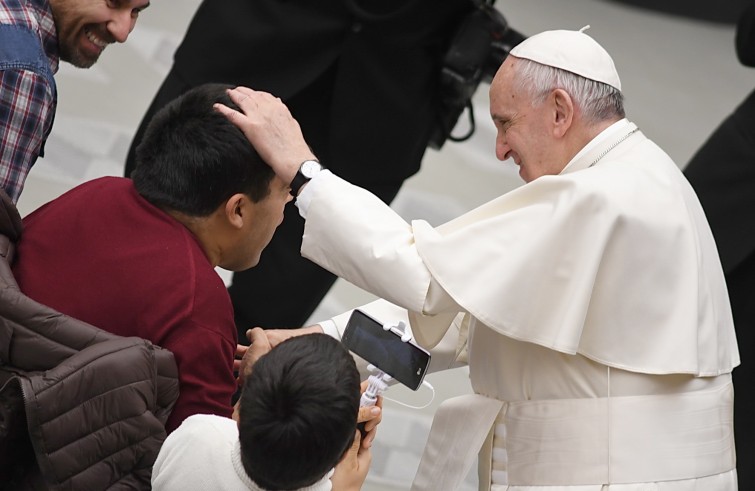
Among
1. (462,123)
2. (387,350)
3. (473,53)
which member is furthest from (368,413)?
(462,123)

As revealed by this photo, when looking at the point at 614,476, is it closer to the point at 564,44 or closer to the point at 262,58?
the point at 564,44

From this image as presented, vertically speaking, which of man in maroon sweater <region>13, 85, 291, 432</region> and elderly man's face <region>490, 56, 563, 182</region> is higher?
elderly man's face <region>490, 56, 563, 182</region>

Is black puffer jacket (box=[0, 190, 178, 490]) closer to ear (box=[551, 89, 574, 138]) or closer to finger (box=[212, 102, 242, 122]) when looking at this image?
finger (box=[212, 102, 242, 122])

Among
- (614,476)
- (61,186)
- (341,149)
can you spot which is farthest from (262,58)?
(614,476)

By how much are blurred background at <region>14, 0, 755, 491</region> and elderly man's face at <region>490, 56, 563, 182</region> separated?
1312mm

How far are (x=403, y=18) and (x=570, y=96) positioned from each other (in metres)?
1.12

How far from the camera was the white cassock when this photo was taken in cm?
213

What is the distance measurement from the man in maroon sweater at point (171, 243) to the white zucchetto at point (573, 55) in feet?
1.69

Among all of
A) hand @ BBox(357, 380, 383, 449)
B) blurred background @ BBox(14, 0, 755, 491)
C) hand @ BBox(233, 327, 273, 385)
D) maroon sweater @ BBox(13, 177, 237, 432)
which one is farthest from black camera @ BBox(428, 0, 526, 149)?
hand @ BBox(357, 380, 383, 449)

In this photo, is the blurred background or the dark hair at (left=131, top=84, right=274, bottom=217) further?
the blurred background

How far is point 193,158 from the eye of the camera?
7.07 ft

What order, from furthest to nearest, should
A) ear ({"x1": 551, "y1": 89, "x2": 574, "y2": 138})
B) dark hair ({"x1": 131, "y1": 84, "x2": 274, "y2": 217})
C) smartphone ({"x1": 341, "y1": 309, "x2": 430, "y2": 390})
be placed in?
ear ({"x1": 551, "y1": 89, "x2": 574, "y2": 138}) → dark hair ({"x1": 131, "y1": 84, "x2": 274, "y2": 217}) → smartphone ({"x1": 341, "y1": 309, "x2": 430, "y2": 390})

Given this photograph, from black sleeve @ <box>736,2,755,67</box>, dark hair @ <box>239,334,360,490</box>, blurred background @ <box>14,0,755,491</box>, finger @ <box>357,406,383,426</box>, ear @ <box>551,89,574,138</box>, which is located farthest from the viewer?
blurred background @ <box>14,0,755,491</box>

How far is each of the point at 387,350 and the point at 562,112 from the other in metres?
0.55
